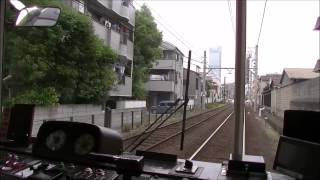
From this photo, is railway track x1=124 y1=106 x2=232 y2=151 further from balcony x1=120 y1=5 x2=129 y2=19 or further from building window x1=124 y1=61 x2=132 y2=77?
balcony x1=120 y1=5 x2=129 y2=19

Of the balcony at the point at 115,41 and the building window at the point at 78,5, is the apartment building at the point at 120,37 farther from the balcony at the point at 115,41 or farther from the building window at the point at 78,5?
the building window at the point at 78,5

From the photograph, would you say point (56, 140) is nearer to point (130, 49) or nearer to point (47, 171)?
point (47, 171)

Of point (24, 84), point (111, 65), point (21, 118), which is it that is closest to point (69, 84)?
point (24, 84)

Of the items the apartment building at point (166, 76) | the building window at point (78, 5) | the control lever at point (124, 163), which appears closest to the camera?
the control lever at point (124, 163)

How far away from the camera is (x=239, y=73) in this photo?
2123 millimetres

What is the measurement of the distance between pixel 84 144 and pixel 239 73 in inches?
35.5

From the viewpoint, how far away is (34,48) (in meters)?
6.75

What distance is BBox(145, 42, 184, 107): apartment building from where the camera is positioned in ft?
8.99

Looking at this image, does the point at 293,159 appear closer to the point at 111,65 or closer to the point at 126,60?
the point at 126,60

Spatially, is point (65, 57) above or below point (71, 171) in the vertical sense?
above

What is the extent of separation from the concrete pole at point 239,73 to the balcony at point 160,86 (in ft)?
2.40

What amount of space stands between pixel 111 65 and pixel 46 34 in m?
3.09

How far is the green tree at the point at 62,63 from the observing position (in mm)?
4785

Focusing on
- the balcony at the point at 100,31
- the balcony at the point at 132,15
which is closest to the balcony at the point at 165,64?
the balcony at the point at 132,15
